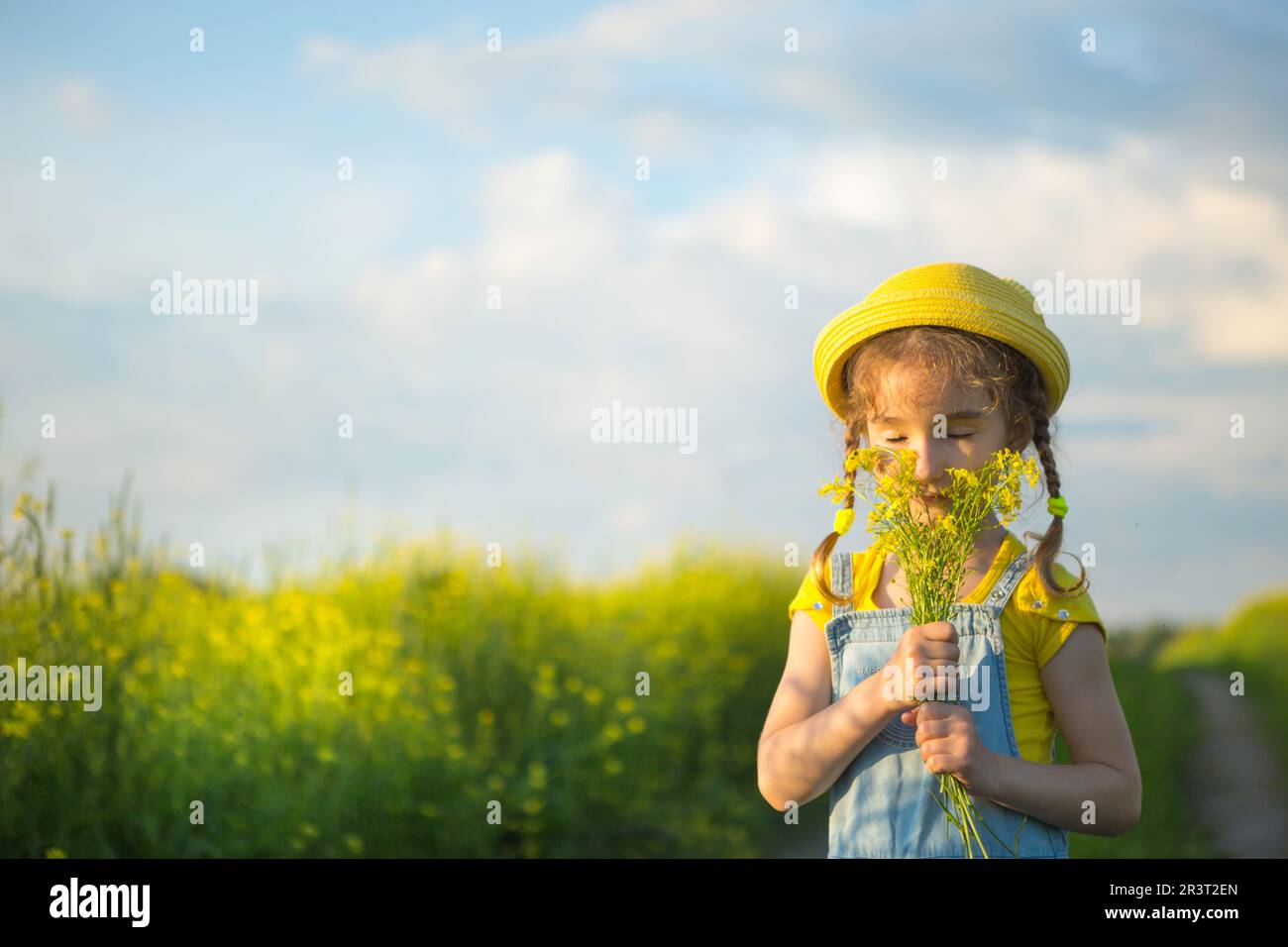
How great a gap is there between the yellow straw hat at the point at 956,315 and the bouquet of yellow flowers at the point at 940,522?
0.30 m

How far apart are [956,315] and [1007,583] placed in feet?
1.60

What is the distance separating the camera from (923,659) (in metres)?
1.84

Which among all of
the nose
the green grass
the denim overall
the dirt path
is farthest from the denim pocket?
the dirt path

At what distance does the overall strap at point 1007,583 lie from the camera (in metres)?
2.09

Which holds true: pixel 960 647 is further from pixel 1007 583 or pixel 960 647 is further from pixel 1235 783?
pixel 1235 783

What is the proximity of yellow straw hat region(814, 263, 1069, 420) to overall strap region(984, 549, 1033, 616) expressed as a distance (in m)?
0.33

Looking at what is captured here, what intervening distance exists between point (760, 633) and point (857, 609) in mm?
5969

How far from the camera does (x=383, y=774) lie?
17.5ft

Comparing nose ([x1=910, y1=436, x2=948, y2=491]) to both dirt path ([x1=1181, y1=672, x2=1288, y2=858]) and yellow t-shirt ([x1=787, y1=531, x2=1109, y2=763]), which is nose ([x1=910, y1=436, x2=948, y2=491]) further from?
dirt path ([x1=1181, y1=672, x2=1288, y2=858])

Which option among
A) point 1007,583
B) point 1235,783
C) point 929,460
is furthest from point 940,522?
point 1235,783

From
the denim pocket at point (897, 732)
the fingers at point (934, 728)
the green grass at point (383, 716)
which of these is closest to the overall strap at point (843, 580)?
the denim pocket at point (897, 732)
